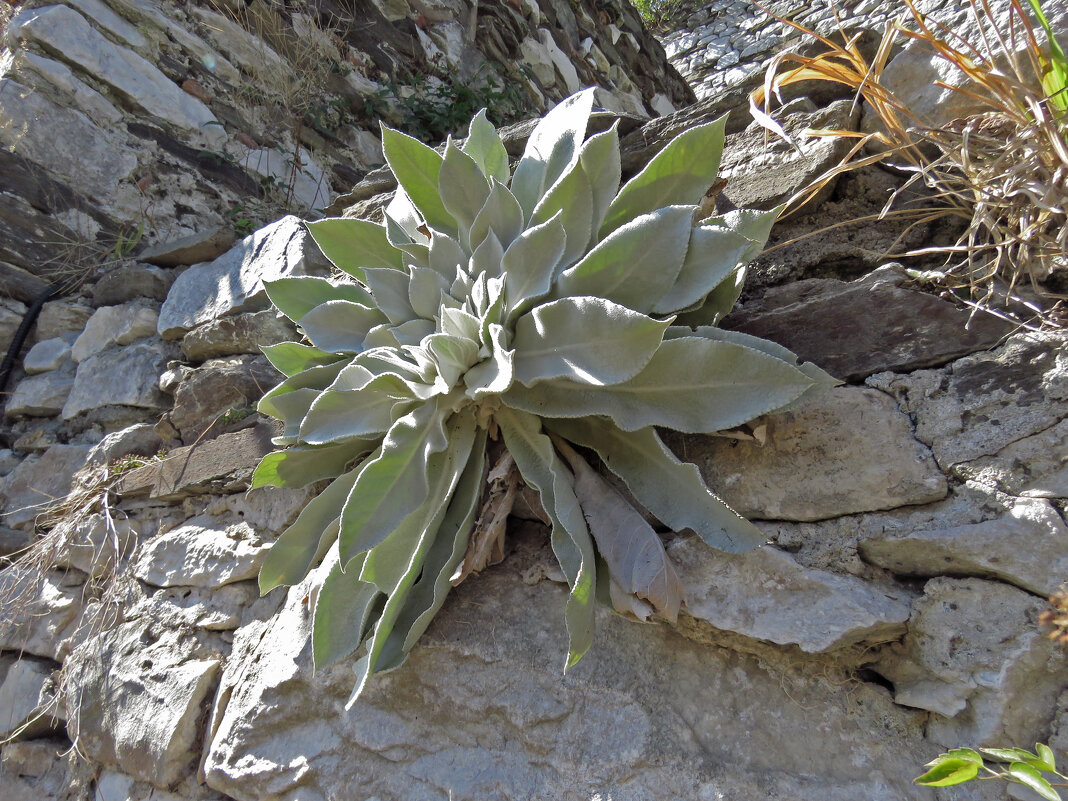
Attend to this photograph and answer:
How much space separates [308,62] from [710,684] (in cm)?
289

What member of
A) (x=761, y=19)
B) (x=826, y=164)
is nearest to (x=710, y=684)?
(x=826, y=164)

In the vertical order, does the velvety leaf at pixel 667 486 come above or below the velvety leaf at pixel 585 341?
below

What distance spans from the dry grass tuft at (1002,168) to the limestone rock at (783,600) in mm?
478

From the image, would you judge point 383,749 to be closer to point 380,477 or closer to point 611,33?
point 380,477

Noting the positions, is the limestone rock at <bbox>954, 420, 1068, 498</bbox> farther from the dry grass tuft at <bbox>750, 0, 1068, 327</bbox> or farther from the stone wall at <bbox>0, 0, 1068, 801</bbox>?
the dry grass tuft at <bbox>750, 0, 1068, 327</bbox>

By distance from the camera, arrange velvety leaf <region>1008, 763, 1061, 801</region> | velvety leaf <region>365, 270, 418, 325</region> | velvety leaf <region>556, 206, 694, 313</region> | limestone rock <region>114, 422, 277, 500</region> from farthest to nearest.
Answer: limestone rock <region>114, 422, 277, 500</region>, velvety leaf <region>365, 270, 418, 325</region>, velvety leaf <region>556, 206, 694, 313</region>, velvety leaf <region>1008, 763, 1061, 801</region>

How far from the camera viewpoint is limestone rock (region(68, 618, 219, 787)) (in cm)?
132

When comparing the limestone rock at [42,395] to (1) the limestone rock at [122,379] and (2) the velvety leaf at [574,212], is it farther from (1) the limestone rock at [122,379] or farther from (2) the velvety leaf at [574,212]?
(2) the velvety leaf at [574,212]

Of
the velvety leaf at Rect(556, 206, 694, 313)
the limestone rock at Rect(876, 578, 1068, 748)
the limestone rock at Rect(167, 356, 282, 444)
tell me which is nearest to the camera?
the limestone rock at Rect(876, 578, 1068, 748)

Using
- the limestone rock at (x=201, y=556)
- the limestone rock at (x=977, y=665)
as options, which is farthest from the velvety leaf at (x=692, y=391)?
the limestone rock at (x=201, y=556)

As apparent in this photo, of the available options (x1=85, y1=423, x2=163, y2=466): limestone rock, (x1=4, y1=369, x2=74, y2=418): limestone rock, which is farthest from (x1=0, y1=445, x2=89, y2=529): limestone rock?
(x1=4, y1=369, x2=74, y2=418): limestone rock

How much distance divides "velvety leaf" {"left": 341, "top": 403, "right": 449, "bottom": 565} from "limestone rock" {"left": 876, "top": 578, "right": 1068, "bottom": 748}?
696 mm

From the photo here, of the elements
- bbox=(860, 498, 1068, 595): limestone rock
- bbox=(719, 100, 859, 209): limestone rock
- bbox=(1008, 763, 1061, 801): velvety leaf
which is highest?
bbox=(719, 100, 859, 209): limestone rock

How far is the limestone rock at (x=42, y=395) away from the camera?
2117mm
